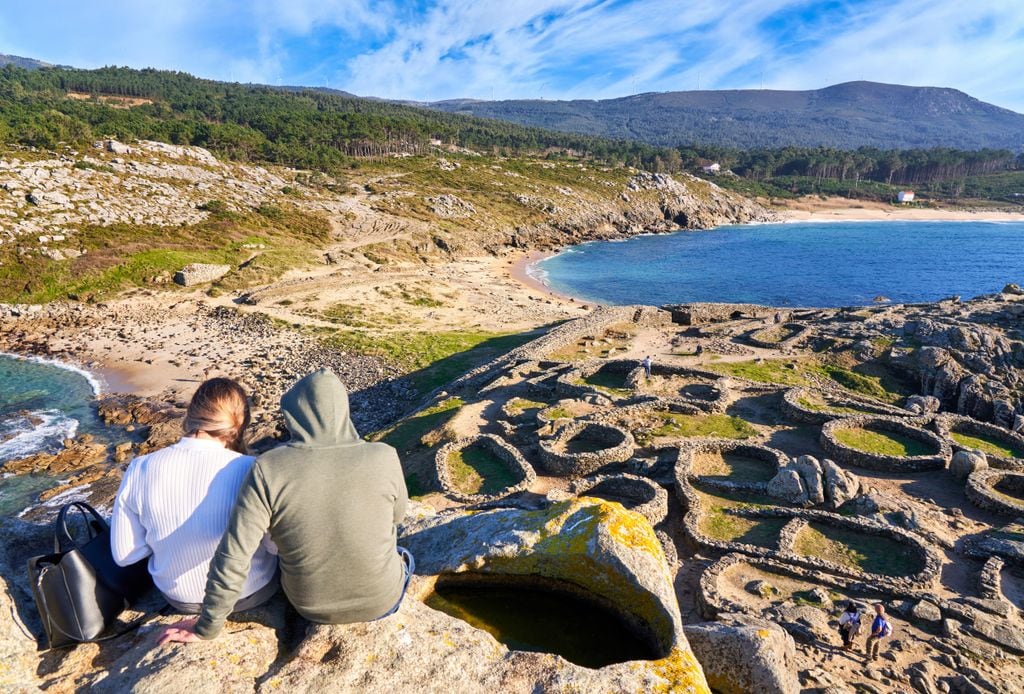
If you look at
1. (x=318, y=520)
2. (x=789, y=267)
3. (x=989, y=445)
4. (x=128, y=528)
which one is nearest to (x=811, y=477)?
(x=989, y=445)

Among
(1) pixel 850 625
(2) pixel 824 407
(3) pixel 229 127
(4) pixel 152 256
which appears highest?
(3) pixel 229 127

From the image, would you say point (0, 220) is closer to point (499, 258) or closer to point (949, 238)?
point (499, 258)

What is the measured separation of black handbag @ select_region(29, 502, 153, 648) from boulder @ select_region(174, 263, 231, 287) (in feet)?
177

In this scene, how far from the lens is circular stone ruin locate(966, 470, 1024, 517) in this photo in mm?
16422

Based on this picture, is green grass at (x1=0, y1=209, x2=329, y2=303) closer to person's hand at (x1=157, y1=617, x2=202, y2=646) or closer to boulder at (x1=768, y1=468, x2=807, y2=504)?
boulder at (x1=768, y1=468, x2=807, y2=504)

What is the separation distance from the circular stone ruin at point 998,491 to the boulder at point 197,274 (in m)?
57.4

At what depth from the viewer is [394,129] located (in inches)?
5482

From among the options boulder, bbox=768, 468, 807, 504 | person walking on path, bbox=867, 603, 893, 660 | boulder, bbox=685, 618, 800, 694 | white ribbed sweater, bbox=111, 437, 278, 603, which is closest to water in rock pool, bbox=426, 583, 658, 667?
boulder, bbox=685, 618, 800, 694

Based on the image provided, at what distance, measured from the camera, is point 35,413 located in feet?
97.6

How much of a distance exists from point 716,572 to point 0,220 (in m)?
67.5

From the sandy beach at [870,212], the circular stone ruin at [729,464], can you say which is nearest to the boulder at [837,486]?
the circular stone ruin at [729,464]

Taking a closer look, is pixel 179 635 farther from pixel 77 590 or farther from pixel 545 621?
pixel 545 621

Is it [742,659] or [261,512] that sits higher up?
[261,512]

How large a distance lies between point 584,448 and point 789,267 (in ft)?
272
